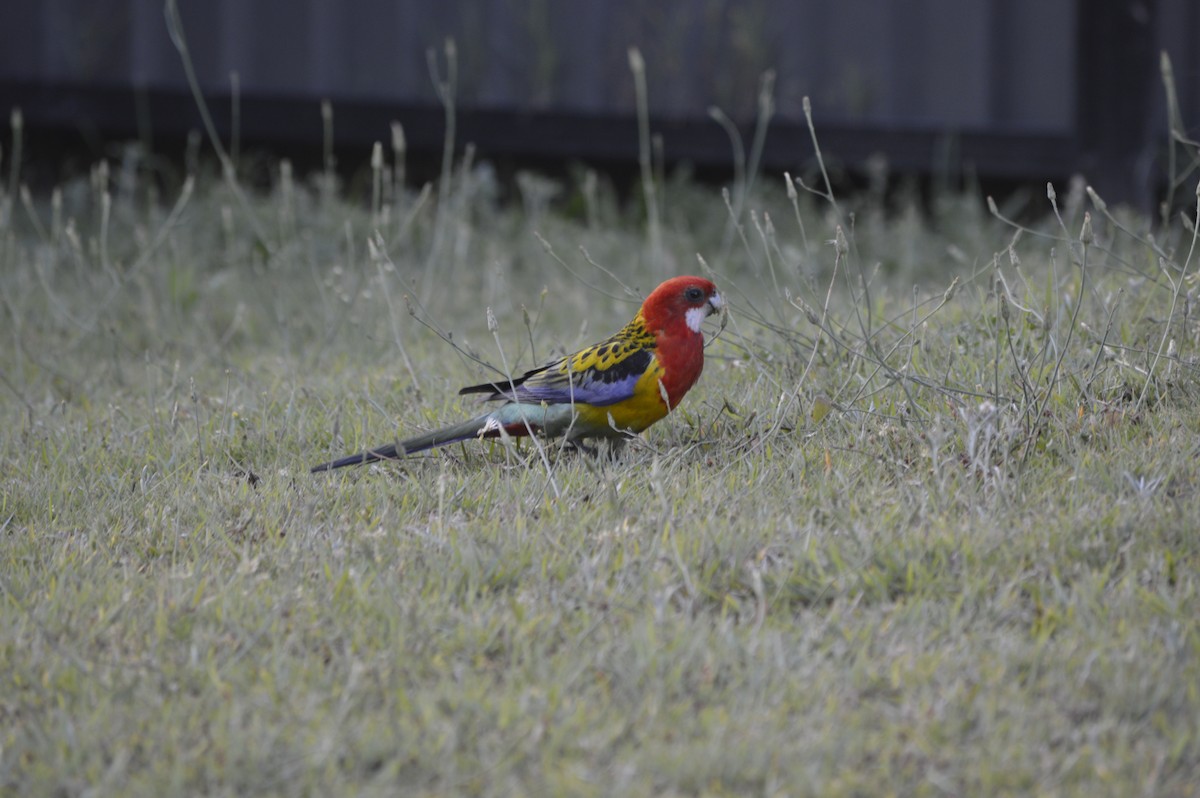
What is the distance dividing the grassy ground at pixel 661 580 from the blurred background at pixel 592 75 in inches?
133

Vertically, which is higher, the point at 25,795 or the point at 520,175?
the point at 520,175

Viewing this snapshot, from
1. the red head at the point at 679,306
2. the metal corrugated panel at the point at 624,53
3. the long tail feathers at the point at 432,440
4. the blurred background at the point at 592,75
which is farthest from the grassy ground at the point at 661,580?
the metal corrugated panel at the point at 624,53

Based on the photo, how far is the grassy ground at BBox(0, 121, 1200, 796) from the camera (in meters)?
2.39

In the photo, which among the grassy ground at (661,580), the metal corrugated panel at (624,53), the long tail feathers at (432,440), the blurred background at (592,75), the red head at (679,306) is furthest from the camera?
the metal corrugated panel at (624,53)

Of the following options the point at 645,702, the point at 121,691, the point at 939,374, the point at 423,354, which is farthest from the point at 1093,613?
the point at 423,354

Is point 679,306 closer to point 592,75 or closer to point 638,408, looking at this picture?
point 638,408

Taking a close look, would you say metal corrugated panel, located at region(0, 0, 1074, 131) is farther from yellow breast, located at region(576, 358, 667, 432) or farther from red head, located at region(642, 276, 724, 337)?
yellow breast, located at region(576, 358, 667, 432)

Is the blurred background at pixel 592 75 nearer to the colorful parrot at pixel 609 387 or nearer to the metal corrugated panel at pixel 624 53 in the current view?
the metal corrugated panel at pixel 624 53

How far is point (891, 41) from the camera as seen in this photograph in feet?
27.2

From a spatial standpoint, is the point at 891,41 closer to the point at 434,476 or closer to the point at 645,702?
the point at 434,476

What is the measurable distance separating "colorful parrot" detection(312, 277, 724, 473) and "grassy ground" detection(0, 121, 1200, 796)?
0.10 metres

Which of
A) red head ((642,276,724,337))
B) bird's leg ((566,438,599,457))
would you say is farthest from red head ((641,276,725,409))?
bird's leg ((566,438,599,457))

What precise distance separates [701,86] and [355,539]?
5793 mm

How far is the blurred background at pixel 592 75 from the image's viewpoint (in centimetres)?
800
